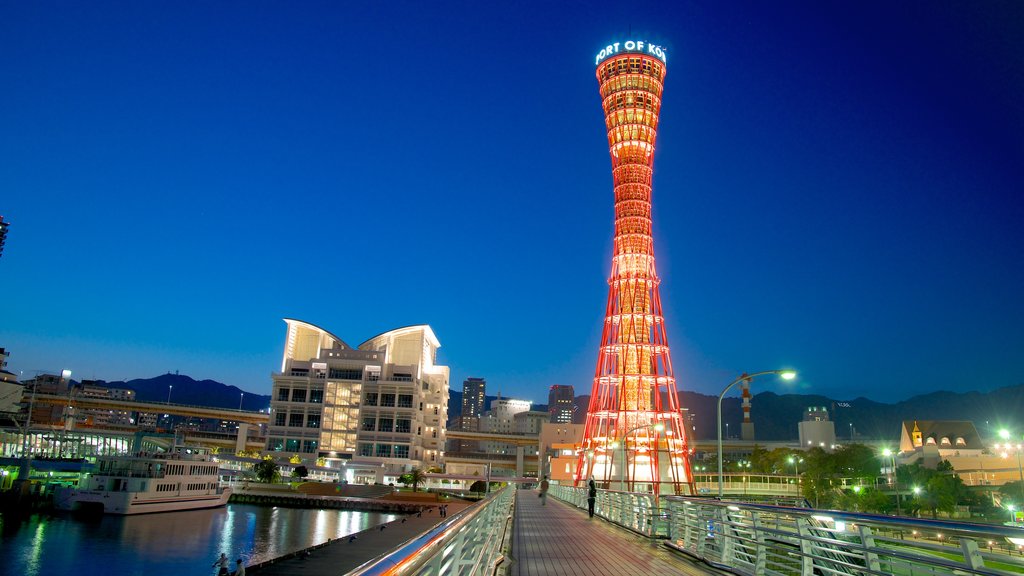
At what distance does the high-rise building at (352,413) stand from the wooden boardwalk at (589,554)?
82.2m

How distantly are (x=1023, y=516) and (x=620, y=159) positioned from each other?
1752 inches

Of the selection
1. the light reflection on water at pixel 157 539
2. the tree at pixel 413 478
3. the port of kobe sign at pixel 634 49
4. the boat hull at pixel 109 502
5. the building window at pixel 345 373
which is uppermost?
the port of kobe sign at pixel 634 49

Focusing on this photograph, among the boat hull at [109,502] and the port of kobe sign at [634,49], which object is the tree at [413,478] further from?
the port of kobe sign at [634,49]

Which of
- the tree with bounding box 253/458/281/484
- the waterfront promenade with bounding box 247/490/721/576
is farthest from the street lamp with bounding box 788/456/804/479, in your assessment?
the waterfront promenade with bounding box 247/490/721/576

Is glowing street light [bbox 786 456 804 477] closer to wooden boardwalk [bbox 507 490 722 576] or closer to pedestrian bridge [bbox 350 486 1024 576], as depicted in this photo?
pedestrian bridge [bbox 350 486 1024 576]

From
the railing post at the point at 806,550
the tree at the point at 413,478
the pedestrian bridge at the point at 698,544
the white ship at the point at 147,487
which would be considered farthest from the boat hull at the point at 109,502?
the railing post at the point at 806,550

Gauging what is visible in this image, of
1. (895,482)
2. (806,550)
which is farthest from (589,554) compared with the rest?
(895,482)

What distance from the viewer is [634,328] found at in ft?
223

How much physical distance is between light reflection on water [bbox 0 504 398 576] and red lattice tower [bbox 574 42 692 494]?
26106mm

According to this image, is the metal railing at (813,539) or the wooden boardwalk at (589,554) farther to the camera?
the wooden boardwalk at (589,554)

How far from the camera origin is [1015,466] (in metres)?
78.8

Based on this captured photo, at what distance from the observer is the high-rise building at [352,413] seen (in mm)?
101188

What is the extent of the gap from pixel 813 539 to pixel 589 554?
5977 mm

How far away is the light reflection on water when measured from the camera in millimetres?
40062
